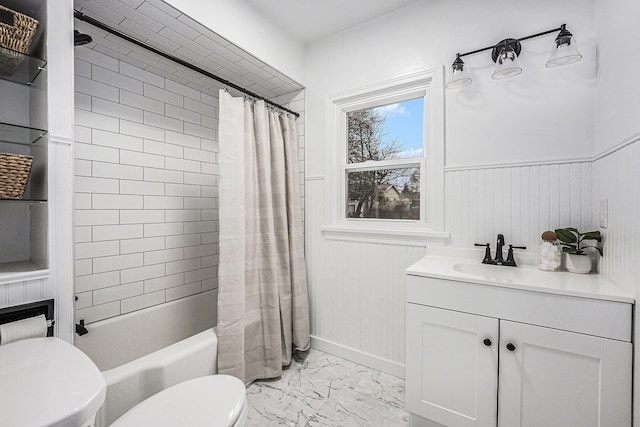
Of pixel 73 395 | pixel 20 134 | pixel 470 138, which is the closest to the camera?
pixel 73 395

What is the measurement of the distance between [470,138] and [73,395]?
2.13 m

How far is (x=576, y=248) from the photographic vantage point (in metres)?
1.48

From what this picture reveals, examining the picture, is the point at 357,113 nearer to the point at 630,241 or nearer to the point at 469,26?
the point at 469,26

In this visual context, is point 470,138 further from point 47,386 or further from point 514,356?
point 47,386

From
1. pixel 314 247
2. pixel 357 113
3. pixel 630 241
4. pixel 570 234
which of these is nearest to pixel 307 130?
pixel 357 113

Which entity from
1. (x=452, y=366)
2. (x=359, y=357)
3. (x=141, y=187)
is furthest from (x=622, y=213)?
(x=141, y=187)

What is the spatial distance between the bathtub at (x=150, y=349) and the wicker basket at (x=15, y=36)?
4.47 ft

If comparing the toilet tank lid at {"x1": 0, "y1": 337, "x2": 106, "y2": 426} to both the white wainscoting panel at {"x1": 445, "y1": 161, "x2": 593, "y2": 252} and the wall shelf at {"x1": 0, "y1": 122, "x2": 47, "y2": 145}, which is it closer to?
the wall shelf at {"x1": 0, "y1": 122, "x2": 47, "y2": 145}

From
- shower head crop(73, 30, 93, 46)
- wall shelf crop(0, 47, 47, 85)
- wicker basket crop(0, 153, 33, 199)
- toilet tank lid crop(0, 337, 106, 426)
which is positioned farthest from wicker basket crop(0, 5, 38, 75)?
toilet tank lid crop(0, 337, 106, 426)

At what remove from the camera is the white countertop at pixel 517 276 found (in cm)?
Answer: 117

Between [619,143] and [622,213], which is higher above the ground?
[619,143]

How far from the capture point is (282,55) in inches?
87.4

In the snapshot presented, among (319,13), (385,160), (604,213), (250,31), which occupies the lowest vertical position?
(604,213)

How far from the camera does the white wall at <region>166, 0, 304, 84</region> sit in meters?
1.63
